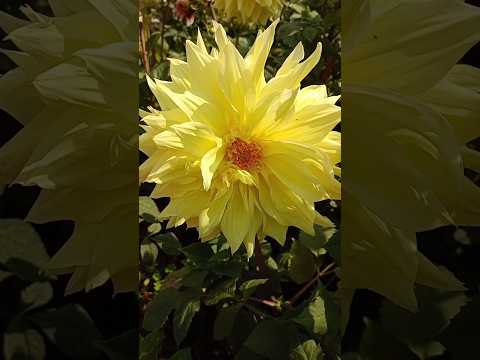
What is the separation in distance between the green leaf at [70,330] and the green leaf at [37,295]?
0.01 metres

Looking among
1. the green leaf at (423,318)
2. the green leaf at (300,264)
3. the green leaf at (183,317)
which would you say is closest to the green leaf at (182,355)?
the green leaf at (183,317)

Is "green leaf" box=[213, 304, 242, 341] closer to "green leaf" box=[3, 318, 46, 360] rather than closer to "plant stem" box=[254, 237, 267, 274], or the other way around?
"plant stem" box=[254, 237, 267, 274]

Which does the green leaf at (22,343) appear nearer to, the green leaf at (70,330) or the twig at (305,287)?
the green leaf at (70,330)

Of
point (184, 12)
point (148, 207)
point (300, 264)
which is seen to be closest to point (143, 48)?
point (184, 12)

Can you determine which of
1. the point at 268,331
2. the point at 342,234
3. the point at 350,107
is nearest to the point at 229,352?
the point at 268,331

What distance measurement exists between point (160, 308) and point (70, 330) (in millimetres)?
158

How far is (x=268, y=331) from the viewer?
20.2 inches

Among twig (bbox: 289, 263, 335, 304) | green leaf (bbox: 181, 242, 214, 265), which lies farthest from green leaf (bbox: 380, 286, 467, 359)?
green leaf (bbox: 181, 242, 214, 265)

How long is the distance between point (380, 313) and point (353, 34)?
0.99 ft

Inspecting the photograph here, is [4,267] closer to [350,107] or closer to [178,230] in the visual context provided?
[178,230]

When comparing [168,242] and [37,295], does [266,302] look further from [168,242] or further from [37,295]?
[37,295]

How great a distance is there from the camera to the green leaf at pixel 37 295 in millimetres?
616

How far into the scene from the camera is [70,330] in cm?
61

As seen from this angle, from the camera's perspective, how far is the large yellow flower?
1.49 ft
